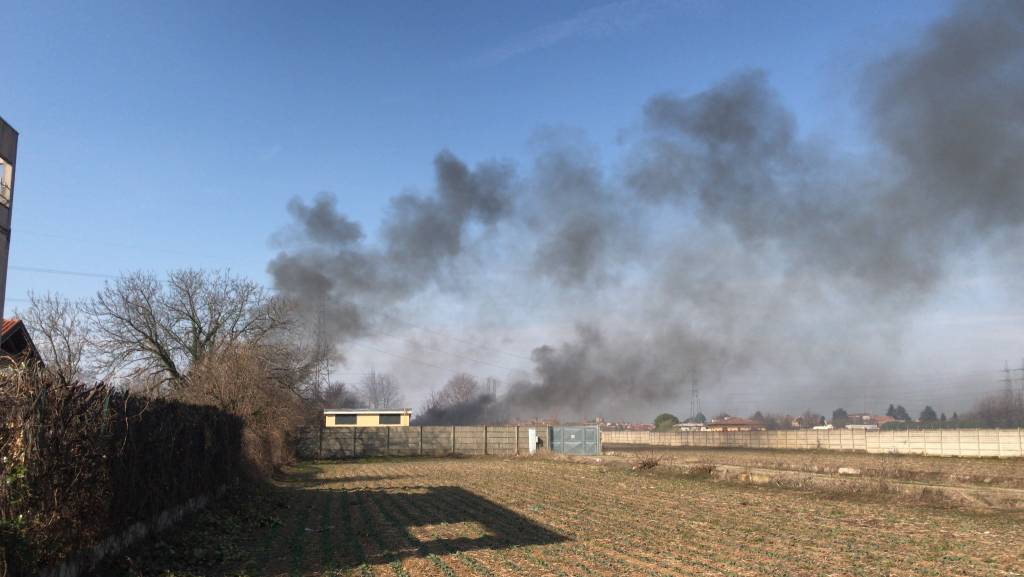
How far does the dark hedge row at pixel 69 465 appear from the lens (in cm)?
782

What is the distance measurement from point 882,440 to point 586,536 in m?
43.0

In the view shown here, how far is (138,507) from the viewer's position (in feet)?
38.0

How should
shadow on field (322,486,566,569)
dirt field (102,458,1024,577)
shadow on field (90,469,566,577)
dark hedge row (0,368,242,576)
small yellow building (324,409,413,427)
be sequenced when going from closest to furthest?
1. dark hedge row (0,368,242,576)
2. dirt field (102,458,1024,577)
3. shadow on field (90,469,566,577)
4. shadow on field (322,486,566,569)
5. small yellow building (324,409,413,427)

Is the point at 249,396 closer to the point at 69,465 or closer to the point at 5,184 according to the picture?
the point at 5,184

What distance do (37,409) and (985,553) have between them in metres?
13.5

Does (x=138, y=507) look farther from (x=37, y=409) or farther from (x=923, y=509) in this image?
(x=923, y=509)

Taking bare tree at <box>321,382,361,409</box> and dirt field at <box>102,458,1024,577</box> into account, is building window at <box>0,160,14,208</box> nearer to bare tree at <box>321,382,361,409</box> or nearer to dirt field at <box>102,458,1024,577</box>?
dirt field at <box>102,458,1024,577</box>

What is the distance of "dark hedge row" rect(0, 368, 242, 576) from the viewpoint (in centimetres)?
782

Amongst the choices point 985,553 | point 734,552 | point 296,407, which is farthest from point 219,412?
point 296,407

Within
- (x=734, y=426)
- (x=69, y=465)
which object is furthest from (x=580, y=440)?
(x=734, y=426)

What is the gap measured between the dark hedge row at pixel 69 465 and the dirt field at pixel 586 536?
1.03 meters

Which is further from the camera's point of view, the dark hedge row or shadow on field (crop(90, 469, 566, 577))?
shadow on field (crop(90, 469, 566, 577))

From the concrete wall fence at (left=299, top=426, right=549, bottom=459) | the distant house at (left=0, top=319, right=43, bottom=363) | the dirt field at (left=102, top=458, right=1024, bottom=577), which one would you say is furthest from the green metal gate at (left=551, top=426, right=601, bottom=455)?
the distant house at (left=0, top=319, right=43, bottom=363)

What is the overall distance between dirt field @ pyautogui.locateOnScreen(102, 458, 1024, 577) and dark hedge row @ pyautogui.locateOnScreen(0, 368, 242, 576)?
1.03 meters
